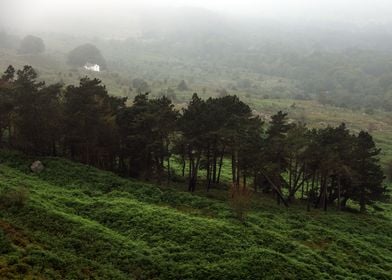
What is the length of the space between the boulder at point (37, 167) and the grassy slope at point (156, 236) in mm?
1016

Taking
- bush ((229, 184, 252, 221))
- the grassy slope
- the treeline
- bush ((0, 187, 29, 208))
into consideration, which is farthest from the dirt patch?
the treeline

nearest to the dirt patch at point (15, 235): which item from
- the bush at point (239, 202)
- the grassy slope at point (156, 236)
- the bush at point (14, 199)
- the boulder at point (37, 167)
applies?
the grassy slope at point (156, 236)

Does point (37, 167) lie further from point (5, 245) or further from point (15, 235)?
point (5, 245)

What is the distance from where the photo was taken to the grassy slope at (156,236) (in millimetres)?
40688

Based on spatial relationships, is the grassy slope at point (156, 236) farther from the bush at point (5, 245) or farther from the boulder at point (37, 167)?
the boulder at point (37, 167)

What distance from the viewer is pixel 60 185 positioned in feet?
196

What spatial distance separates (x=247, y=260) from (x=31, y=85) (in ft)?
139

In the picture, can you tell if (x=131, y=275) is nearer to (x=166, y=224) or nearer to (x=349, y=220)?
(x=166, y=224)

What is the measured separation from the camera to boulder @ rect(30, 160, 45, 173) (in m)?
63.6

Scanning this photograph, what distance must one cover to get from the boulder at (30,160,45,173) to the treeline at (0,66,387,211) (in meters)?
5.10

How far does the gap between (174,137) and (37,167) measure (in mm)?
19715

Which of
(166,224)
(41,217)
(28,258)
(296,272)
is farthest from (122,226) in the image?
(296,272)

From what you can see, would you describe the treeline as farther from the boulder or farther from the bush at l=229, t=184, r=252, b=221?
the bush at l=229, t=184, r=252, b=221

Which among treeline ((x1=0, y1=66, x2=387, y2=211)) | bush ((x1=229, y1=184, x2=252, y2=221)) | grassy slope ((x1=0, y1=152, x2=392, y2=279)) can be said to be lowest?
grassy slope ((x1=0, y1=152, x2=392, y2=279))
